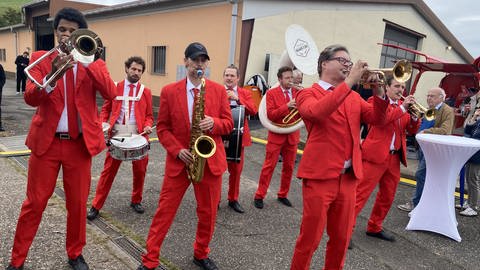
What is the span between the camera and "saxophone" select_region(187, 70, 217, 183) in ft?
9.32

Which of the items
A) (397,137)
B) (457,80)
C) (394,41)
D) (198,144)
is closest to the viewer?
(198,144)

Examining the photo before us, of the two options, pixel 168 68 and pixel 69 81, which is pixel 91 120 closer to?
pixel 69 81

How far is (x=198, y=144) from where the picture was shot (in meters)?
2.88

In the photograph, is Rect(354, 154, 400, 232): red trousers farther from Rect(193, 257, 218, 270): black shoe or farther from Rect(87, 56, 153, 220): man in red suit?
Rect(87, 56, 153, 220): man in red suit

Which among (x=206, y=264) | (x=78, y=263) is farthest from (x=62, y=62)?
(x=206, y=264)

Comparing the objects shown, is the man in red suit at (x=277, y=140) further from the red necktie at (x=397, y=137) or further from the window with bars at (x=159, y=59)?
the window with bars at (x=159, y=59)

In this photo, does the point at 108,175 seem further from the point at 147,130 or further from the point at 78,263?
the point at 78,263

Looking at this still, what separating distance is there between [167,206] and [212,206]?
39 centimetres

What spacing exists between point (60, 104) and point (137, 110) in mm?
1594

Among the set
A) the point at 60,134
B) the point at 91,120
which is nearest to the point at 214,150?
the point at 91,120

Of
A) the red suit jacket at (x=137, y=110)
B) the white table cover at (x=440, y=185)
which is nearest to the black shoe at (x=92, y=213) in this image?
the red suit jacket at (x=137, y=110)

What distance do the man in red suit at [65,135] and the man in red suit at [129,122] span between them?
1.26 m

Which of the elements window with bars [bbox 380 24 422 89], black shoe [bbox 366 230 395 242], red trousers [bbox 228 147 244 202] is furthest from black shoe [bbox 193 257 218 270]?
window with bars [bbox 380 24 422 89]

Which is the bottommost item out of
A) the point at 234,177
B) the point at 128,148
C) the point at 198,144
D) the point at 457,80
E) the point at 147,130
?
the point at 234,177
